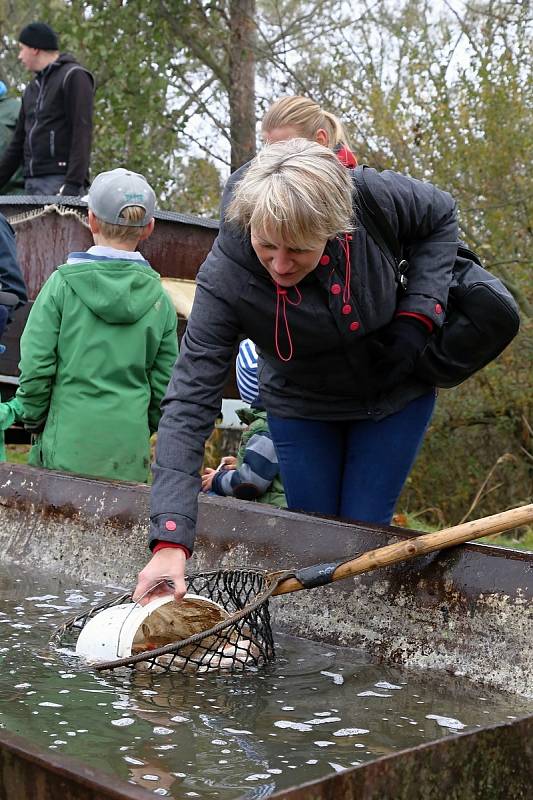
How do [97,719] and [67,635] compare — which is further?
Result: [67,635]

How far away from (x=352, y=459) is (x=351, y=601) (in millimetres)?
465

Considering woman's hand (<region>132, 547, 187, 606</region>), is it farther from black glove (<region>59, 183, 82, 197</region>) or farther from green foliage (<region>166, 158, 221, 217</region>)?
green foliage (<region>166, 158, 221, 217</region>)

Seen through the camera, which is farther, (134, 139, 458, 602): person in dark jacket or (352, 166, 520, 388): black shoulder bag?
(352, 166, 520, 388): black shoulder bag

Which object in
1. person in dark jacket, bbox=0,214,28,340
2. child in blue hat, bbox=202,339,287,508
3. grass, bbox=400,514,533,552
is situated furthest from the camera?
grass, bbox=400,514,533,552

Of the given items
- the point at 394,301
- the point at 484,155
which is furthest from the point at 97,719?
the point at 484,155

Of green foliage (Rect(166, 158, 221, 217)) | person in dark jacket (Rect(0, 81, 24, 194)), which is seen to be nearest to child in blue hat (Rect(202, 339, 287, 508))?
person in dark jacket (Rect(0, 81, 24, 194))

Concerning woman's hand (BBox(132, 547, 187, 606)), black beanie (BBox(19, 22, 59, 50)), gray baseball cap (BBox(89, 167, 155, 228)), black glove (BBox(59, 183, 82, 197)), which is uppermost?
black beanie (BBox(19, 22, 59, 50))

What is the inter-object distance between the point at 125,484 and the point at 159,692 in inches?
59.3

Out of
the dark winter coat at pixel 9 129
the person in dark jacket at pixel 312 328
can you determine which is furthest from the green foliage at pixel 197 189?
the person in dark jacket at pixel 312 328

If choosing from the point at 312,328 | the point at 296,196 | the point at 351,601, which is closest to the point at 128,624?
the point at 351,601

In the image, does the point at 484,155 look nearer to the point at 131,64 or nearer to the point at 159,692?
the point at 131,64

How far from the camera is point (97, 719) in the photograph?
2938 millimetres

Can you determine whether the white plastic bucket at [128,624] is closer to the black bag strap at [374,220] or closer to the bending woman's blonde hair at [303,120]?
the black bag strap at [374,220]

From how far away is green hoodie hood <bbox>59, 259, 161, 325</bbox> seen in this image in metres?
4.94
